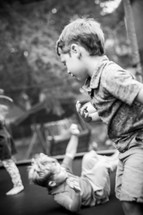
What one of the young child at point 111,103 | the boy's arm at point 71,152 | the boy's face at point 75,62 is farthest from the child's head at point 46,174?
the boy's face at point 75,62

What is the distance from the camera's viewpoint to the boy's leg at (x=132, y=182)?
37.4 inches

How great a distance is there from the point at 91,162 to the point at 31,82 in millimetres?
3293

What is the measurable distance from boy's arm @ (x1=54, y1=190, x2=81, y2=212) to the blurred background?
2.60 m

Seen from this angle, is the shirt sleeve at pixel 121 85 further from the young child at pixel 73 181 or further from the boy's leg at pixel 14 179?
the boy's leg at pixel 14 179

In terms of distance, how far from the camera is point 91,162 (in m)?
1.57

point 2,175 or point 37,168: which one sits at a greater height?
point 37,168

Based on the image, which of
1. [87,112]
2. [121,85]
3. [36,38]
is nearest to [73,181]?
[87,112]

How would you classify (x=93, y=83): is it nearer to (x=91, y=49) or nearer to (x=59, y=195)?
(x=91, y=49)

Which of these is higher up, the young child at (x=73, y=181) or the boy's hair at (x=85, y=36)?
the boy's hair at (x=85, y=36)

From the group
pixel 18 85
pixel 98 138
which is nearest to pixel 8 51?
pixel 18 85

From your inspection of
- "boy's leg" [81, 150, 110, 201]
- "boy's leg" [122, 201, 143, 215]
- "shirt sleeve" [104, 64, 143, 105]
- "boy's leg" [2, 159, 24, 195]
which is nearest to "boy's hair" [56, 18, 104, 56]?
"shirt sleeve" [104, 64, 143, 105]

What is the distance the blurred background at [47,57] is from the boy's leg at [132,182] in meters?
2.98

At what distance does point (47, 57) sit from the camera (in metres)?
4.05

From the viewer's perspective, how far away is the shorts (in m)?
0.95
